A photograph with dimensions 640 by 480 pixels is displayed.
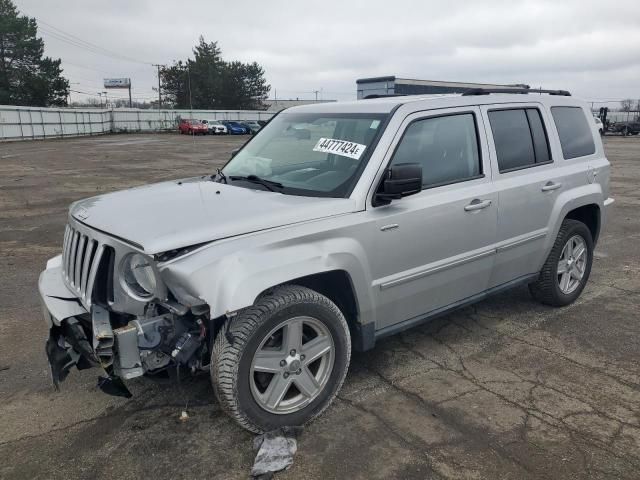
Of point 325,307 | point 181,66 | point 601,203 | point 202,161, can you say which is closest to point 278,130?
point 325,307

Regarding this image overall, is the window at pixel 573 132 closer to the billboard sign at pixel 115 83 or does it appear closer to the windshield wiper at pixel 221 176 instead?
the windshield wiper at pixel 221 176

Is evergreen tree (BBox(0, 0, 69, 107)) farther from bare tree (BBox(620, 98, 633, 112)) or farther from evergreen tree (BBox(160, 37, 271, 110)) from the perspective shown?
bare tree (BBox(620, 98, 633, 112))

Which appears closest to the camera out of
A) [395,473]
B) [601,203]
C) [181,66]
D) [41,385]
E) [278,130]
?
[395,473]

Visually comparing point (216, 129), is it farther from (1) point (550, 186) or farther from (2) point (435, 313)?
(2) point (435, 313)

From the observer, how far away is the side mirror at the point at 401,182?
3174 mm

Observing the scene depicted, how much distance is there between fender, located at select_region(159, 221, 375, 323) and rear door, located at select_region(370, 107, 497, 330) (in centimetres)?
22

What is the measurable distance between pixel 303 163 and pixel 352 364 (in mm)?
1497

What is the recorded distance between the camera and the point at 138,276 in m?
2.85

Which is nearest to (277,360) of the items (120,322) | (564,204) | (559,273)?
(120,322)

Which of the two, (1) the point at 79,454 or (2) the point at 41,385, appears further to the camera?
(2) the point at 41,385

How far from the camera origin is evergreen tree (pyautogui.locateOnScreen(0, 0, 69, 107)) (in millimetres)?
53188

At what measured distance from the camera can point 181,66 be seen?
3162 inches

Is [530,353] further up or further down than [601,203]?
further down

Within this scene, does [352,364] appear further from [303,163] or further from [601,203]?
[601,203]
